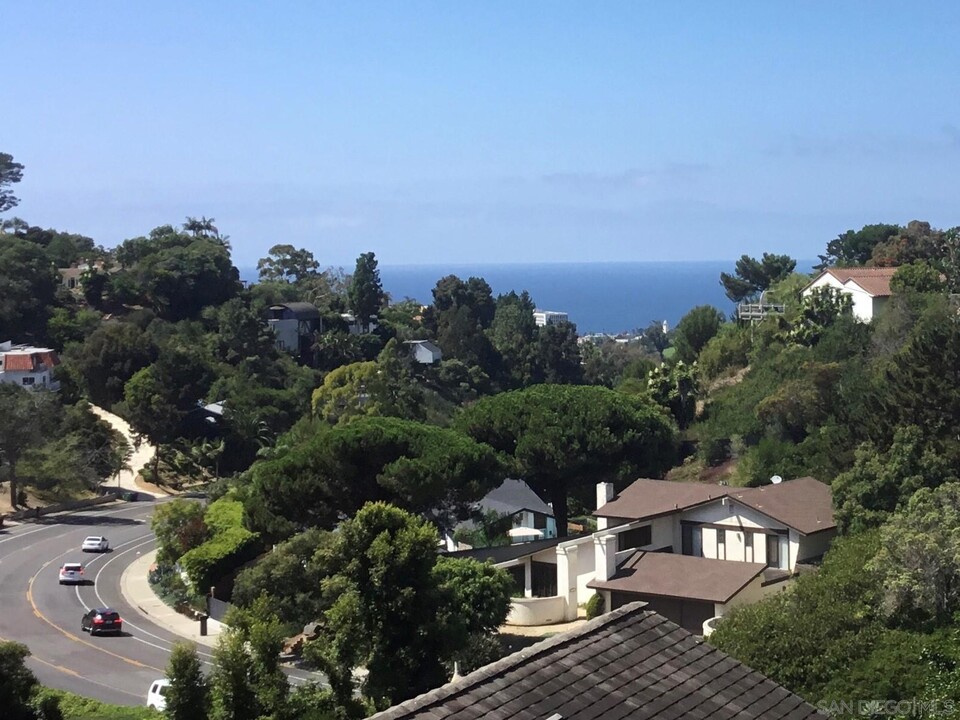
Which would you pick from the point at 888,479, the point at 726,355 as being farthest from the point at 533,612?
the point at 726,355

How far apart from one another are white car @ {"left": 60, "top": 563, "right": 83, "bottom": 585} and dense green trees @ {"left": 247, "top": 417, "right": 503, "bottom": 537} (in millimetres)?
8077

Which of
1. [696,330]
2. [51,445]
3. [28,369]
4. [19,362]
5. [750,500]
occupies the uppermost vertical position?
[696,330]

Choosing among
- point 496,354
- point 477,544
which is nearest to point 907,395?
point 477,544

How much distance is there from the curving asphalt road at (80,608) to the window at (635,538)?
1129 cm

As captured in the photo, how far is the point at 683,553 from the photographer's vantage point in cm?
4100

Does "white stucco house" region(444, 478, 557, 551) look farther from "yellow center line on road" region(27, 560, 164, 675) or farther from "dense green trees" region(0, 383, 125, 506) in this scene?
"dense green trees" region(0, 383, 125, 506)

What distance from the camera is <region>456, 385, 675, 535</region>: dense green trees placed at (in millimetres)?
48031

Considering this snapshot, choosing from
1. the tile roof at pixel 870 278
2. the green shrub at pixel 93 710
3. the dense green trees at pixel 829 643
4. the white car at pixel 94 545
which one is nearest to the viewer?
the dense green trees at pixel 829 643

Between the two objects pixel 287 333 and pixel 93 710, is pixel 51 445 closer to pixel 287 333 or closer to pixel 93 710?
pixel 287 333

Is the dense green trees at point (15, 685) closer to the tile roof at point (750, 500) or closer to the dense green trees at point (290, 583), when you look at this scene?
the dense green trees at point (290, 583)

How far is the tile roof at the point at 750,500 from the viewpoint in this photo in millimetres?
38531

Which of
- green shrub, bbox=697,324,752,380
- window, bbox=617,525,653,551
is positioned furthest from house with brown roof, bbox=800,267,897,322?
window, bbox=617,525,653,551

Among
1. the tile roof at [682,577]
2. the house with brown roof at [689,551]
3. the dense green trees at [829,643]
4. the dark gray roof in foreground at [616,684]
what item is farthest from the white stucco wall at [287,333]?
the dark gray roof in foreground at [616,684]

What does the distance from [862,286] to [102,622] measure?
1657 inches
